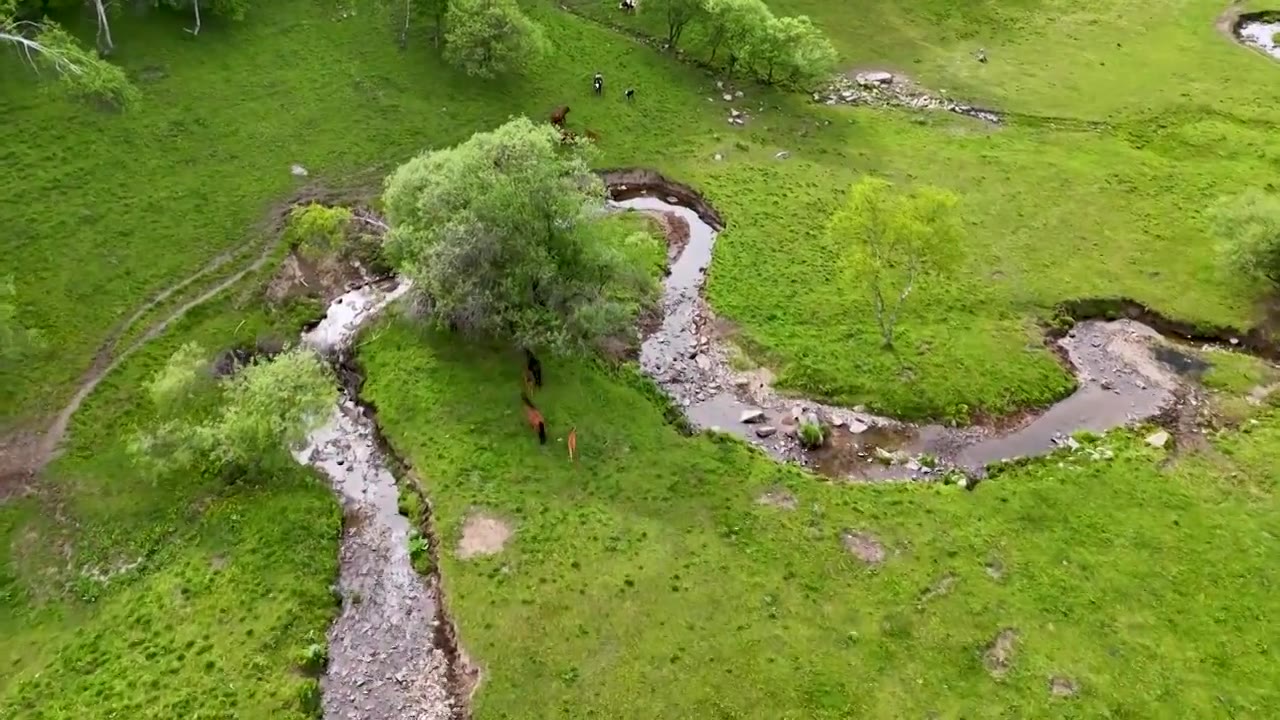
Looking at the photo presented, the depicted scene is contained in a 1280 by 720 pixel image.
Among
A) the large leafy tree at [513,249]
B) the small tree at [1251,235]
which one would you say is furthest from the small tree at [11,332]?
the small tree at [1251,235]

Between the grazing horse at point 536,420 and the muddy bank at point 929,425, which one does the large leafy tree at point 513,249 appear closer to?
the grazing horse at point 536,420

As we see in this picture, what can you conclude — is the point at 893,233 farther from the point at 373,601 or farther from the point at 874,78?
the point at 874,78

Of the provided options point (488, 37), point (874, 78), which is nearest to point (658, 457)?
point (488, 37)

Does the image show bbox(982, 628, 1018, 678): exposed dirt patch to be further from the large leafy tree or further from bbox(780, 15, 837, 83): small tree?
bbox(780, 15, 837, 83): small tree

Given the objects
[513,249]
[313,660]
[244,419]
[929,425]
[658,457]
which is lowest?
[313,660]

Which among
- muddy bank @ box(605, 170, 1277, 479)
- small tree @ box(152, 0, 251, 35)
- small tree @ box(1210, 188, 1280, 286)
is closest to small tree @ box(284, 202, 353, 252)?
muddy bank @ box(605, 170, 1277, 479)
